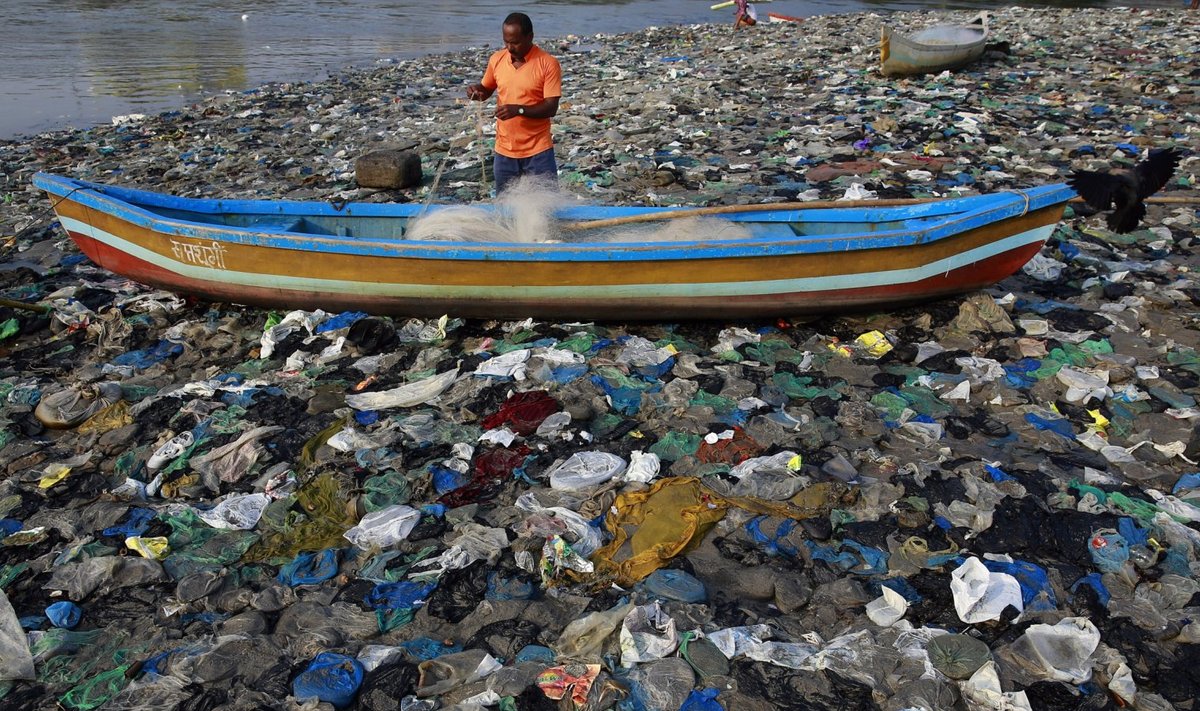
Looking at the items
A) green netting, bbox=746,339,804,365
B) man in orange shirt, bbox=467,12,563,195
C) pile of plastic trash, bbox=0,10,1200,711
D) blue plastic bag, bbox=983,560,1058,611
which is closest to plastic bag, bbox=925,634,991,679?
pile of plastic trash, bbox=0,10,1200,711

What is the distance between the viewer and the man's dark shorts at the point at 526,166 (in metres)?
5.65

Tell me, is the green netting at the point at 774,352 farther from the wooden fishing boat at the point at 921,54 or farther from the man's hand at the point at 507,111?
the wooden fishing boat at the point at 921,54

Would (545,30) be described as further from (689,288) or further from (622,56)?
(689,288)

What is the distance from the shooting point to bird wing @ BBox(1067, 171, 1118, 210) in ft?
14.2

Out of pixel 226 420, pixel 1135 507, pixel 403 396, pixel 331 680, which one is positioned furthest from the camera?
pixel 403 396

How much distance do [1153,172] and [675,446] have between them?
315cm

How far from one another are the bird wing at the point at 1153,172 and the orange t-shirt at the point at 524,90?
140 inches

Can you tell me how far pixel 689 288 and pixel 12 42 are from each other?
22757mm

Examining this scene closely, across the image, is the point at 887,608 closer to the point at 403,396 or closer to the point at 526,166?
the point at 403,396

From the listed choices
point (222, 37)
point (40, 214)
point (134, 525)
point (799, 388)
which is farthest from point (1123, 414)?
point (222, 37)

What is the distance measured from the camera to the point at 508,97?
5.38 meters

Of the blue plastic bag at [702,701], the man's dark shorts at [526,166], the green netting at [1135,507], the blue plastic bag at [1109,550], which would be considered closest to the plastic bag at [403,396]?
the man's dark shorts at [526,166]

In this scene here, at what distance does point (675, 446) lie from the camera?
3984 millimetres

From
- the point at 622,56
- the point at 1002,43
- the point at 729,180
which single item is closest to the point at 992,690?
the point at 729,180
